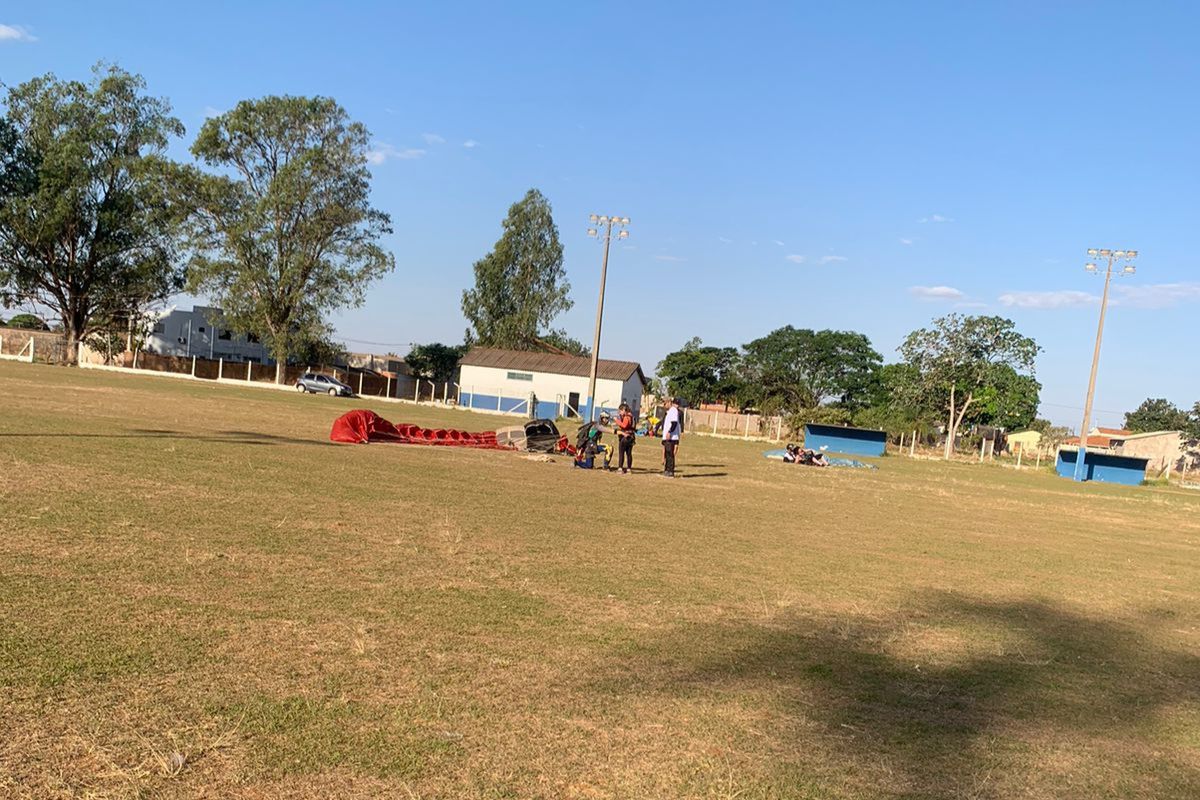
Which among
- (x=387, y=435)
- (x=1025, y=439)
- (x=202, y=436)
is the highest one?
(x=1025, y=439)

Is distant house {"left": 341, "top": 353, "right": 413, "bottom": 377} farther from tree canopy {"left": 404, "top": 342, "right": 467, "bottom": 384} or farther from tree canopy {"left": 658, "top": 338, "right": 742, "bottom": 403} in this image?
tree canopy {"left": 658, "top": 338, "right": 742, "bottom": 403}

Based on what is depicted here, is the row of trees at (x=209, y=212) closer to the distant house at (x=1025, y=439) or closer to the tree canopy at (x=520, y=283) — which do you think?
the tree canopy at (x=520, y=283)

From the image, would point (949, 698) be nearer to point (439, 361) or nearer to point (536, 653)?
point (536, 653)

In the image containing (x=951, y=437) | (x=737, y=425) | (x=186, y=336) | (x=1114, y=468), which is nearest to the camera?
(x=1114, y=468)

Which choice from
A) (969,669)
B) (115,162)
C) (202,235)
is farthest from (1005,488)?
(115,162)

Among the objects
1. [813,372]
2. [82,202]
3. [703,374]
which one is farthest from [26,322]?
[813,372]

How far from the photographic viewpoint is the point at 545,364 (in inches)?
2657

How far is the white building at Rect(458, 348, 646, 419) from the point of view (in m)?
65.6

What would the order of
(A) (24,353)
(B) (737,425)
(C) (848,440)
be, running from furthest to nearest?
(A) (24,353), (B) (737,425), (C) (848,440)

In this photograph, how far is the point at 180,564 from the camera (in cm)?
673

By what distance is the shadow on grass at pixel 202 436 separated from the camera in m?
14.9

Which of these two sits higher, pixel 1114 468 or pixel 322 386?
pixel 1114 468

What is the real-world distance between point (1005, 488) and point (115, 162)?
5669 centimetres

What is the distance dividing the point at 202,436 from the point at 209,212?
46.5 metres
